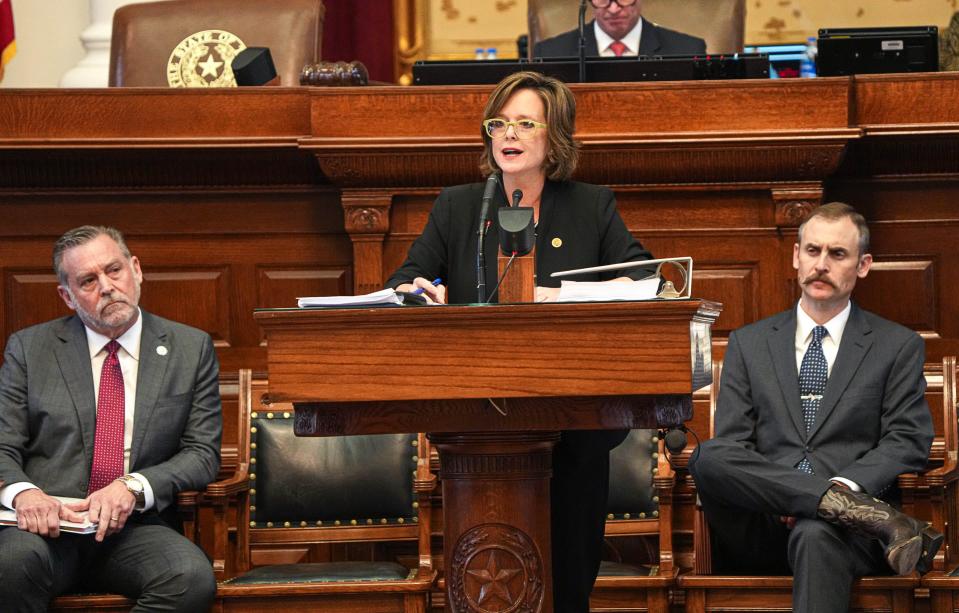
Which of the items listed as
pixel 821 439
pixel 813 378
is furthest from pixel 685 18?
pixel 821 439

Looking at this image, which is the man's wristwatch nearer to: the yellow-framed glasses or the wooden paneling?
the wooden paneling

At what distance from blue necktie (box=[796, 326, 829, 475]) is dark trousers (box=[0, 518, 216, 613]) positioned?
144 cm

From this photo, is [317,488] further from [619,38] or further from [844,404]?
[619,38]

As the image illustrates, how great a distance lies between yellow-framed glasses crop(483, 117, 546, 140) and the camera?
9.89 ft

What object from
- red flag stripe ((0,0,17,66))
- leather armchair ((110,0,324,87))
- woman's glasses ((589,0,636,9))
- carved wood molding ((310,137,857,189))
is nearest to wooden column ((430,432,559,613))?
carved wood molding ((310,137,857,189))

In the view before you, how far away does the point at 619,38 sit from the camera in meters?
5.36

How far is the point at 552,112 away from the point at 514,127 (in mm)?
105

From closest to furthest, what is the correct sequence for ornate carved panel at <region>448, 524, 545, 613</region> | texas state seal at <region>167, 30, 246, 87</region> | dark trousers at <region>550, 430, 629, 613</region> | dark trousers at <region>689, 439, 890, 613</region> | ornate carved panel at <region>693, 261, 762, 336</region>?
ornate carved panel at <region>448, 524, 545, 613</region>, dark trousers at <region>550, 430, 629, 613</region>, dark trousers at <region>689, 439, 890, 613</region>, ornate carved panel at <region>693, 261, 762, 336</region>, texas state seal at <region>167, 30, 246, 87</region>

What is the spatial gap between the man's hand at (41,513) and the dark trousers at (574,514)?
4.06ft

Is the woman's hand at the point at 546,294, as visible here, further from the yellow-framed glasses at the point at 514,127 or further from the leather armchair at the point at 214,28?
the leather armchair at the point at 214,28

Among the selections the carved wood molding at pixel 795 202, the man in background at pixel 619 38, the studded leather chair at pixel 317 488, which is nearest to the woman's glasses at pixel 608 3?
the man in background at pixel 619 38

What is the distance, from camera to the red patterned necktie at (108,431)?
11.6 feet

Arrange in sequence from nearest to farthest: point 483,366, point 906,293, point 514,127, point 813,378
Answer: point 483,366 → point 514,127 → point 813,378 → point 906,293

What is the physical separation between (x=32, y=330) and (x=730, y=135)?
76.1 inches
